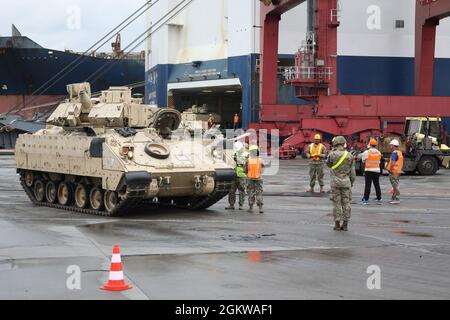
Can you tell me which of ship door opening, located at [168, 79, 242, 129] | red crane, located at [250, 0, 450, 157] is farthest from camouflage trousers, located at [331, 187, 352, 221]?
ship door opening, located at [168, 79, 242, 129]

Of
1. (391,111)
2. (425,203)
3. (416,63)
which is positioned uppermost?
(416,63)

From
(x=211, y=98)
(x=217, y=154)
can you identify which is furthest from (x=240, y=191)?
(x=211, y=98)

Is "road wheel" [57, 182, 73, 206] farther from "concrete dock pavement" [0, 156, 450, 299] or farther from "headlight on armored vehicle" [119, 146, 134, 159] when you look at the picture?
"headlight on armored vehicle" [119, 146, 134, 159]

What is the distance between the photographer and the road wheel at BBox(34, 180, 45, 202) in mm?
20406

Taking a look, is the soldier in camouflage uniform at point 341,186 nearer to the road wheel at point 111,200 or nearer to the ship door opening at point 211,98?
the road wheel at point 111,200

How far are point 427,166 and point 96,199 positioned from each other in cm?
1801

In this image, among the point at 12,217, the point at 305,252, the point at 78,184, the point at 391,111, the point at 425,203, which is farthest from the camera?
the point at 391,111

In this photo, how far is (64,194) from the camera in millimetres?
19250

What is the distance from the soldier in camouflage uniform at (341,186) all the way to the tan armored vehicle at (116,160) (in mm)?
3740

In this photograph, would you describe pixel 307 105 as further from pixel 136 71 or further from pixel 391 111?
pixel 136 71

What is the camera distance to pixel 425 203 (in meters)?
20.9

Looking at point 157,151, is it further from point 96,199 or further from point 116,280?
point 116,280

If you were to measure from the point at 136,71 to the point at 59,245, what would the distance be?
5870 cm
